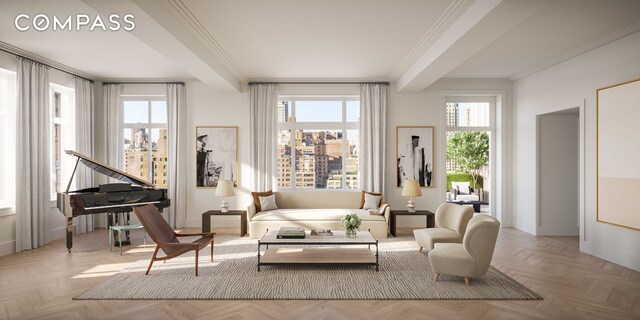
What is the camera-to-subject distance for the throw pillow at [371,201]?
7129 mm

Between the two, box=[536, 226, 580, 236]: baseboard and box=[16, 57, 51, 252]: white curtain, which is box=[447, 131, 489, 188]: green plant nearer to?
box=[536, 226, 580, 236]: baseboard

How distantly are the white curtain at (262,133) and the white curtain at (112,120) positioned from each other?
2865 mm

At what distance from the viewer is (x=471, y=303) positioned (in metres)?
3.62

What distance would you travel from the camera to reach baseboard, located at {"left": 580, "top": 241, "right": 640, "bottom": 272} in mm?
4836

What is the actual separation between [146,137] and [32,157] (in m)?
2.20

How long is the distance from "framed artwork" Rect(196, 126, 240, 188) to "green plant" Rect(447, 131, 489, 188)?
824cm

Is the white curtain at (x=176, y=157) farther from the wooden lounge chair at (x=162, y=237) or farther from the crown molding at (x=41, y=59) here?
the wooden lounge chair at (x=162, y=237)

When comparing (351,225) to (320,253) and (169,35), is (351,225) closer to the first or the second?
(320,253)

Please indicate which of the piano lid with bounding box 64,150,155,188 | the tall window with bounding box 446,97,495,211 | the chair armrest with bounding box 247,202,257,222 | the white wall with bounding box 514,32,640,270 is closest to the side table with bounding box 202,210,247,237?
the chair armrest with bounding box 247,202,257,222

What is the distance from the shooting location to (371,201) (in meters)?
7.16

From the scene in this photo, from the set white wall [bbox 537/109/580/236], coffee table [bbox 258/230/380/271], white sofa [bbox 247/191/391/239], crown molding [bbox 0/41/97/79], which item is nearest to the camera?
coffee table [bbox 258/230/380/271]

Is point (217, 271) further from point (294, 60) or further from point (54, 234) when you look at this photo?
point (54, 234)

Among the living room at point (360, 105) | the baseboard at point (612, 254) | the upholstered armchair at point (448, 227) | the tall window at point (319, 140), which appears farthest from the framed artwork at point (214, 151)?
the baseboard at point (612, 254)

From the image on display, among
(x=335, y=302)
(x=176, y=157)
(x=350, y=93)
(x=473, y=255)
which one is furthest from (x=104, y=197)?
(x=473, y=255)
